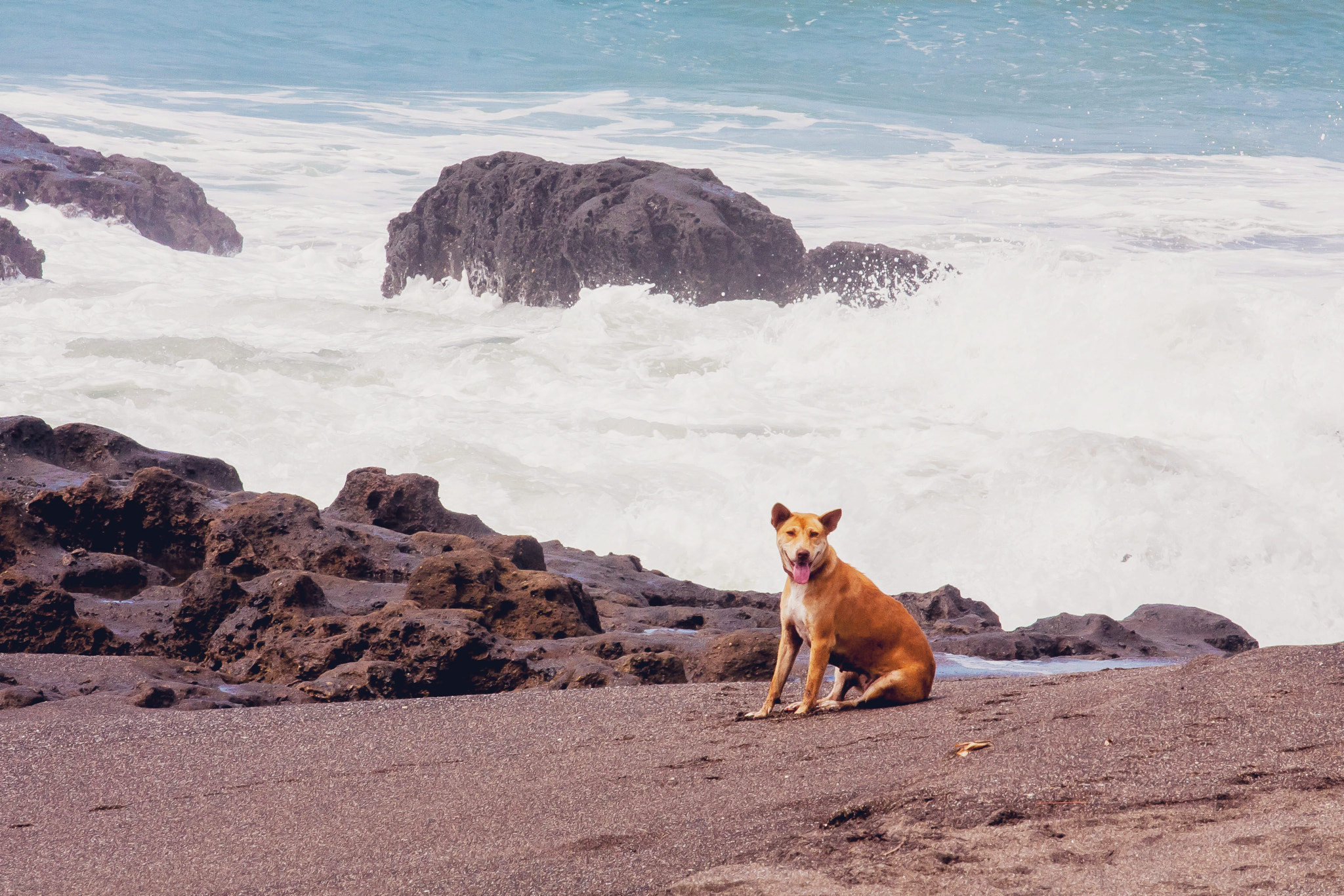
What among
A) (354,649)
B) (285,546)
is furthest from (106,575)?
(354,649)

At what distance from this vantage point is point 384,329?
74.5ft

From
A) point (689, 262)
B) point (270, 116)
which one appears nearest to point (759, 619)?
point (689, 262)

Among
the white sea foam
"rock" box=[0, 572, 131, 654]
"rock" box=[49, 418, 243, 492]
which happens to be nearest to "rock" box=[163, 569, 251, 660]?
"rock" box=[0, 572, 131, 654]

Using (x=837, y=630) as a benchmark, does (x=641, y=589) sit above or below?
below

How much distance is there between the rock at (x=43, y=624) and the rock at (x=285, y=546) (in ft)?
4.47

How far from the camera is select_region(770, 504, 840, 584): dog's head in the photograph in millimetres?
4445

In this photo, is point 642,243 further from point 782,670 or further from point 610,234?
point 782,670

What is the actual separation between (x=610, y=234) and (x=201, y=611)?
667 inches

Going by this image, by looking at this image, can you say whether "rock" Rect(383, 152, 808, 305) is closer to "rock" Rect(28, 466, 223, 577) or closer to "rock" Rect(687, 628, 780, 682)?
"rock" Rect(28, 466, 223, 577)

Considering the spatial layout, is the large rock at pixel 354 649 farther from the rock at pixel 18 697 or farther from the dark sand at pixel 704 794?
the rock at pixel 18 697

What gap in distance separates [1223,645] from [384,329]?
57.0ft

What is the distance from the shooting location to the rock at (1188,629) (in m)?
8.51

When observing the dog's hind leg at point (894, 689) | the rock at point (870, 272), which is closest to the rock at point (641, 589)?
the dog's hind leg at point (894, 689)

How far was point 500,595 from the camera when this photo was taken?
22.8 feet
